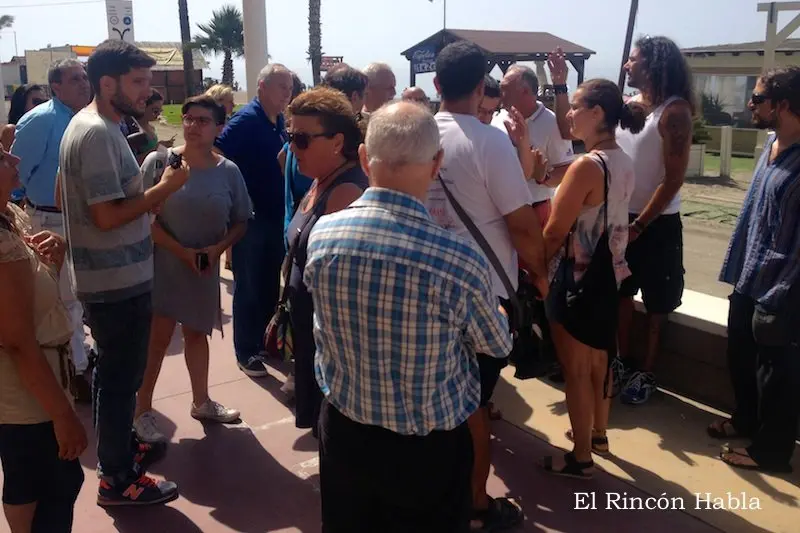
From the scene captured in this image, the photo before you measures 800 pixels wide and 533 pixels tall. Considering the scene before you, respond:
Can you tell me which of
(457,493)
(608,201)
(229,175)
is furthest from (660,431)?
(229,175)

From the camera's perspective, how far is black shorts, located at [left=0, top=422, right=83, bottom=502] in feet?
7.00

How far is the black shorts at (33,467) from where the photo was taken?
7.00ft

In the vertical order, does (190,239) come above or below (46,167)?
below

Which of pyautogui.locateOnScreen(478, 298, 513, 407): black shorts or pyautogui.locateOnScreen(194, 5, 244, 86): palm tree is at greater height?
pyautogui.locateOnScreen(194, 5, 244, 86): palm tree

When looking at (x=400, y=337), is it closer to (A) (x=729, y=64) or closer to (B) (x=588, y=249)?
(B) (x=588, y=249)

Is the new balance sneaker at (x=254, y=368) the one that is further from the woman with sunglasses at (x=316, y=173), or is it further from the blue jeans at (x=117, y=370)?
the woman with sunglasses at (x=316, y=173)

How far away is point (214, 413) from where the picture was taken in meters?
3.89

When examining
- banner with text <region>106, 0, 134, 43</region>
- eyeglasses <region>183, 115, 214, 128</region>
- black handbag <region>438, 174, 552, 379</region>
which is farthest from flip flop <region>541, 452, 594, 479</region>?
banner with text <region>106, 0, 134, 43</region>

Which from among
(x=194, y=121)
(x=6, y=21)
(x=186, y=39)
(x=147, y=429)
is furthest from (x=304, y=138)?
(x=6, y=21)

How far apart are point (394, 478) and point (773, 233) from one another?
7.69ft

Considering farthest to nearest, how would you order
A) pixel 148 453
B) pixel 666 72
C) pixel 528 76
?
pixel 528 76
pixel 666 72
pixel 148 453

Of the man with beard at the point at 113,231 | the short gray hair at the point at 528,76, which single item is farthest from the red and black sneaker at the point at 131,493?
the short gray hair at the point at 528,76

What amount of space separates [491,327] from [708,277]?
8433mm

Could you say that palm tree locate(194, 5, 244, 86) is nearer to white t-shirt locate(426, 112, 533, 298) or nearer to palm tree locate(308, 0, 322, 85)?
palm tree locate(308, 0, 322, 85)
